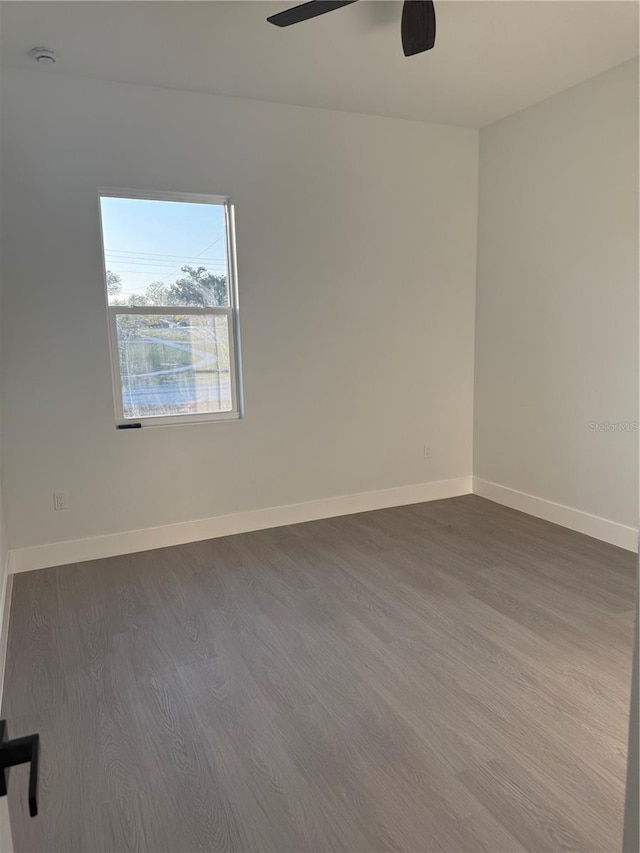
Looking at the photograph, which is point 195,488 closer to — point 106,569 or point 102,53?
point 106,569

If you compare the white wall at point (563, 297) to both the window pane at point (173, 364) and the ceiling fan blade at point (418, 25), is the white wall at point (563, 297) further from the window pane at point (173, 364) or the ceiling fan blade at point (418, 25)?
the window pane at point (173, 364)

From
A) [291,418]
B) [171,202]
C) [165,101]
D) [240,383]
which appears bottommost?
[291,418]

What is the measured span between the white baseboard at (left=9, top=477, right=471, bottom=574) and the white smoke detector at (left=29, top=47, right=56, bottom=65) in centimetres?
272

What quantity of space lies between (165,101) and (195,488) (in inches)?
96.6

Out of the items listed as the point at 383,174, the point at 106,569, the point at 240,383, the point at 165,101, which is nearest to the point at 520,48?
the point at 383,174

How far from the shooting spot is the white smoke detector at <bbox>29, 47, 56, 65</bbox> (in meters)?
2.90

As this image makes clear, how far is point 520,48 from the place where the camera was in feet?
9.99

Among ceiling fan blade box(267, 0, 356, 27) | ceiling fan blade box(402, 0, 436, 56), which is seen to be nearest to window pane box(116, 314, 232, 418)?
ceiling fan blade box(267, 0, 356, 27)

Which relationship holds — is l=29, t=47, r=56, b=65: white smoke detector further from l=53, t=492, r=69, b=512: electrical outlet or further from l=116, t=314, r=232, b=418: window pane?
l=53, t=492, r=69, b=512: electrical outlet

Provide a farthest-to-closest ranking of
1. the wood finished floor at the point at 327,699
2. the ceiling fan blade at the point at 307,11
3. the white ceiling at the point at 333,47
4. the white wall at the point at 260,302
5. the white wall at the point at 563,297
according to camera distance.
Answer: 1. the white wall at the point at 563,297
2. the white wall at the point at 260,302
3. the white ceiling at the point at 333,47
4. the ceiling fan blade at the point at 307,11
5. the wood finished floor at the point at 327,699

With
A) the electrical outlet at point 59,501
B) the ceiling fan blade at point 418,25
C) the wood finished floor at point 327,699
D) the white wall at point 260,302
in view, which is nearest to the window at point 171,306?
the white wall at point 260,302

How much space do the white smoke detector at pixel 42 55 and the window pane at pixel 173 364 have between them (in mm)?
1382

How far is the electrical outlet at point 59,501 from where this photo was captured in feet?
11.4

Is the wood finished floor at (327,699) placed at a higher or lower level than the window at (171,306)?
lower
